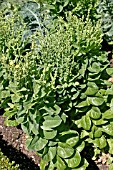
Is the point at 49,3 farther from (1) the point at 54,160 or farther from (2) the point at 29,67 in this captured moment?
(1) the point at 54,160

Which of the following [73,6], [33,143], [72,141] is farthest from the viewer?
[73,6]

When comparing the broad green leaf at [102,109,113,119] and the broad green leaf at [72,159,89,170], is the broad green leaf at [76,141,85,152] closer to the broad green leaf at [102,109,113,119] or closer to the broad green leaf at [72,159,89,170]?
the broad green leaf at [72,159,89,170]

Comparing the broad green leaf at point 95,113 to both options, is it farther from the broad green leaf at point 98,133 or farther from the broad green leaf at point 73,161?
the broad green leaf at point 73,161

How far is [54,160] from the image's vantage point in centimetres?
390

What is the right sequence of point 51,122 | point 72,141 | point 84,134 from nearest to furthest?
point 51,122 < point 72,141 < point 84,134

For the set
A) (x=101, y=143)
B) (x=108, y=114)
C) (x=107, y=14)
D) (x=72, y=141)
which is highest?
(x=107, y=14)

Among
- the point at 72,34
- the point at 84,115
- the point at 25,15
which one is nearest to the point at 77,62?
the point at 72,34

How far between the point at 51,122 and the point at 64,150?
1.14 ft

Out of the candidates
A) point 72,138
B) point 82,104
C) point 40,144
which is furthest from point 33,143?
point 82,104

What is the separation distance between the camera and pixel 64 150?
3.83 m

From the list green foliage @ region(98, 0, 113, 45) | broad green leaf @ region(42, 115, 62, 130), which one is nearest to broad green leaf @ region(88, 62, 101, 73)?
broad green leaf @ region(42, 115, 62, 130)

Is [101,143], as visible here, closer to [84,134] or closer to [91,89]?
[84,134]

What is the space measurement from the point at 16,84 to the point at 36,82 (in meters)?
0.19

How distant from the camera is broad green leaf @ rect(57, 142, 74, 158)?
12.5ft
